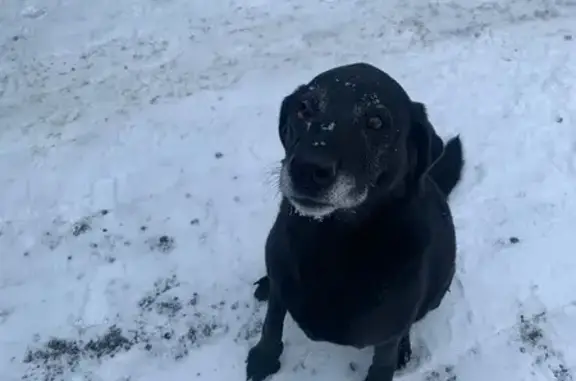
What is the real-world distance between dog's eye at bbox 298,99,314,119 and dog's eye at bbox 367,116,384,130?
22 cm

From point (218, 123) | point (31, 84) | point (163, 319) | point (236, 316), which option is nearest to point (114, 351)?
point (163, 319)

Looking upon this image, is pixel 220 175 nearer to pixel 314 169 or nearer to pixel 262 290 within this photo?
pixel 262 290

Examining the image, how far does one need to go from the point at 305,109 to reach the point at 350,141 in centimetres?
23

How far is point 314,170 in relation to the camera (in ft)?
8.54

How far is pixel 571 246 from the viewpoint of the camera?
427 cm

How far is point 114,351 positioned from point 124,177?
3.77 ft

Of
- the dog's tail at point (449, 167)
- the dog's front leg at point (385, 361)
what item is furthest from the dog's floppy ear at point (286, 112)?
the dog's front leg at point (385, 361)

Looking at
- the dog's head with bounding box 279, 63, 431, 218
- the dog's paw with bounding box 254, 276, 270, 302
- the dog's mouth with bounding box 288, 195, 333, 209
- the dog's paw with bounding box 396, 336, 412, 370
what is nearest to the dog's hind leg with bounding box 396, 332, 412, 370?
the dog's paw with bounding box 396, 336, 412, 370

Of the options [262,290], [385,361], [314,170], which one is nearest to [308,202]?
[314,170]

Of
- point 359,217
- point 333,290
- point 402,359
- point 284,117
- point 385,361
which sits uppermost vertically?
point 284,117

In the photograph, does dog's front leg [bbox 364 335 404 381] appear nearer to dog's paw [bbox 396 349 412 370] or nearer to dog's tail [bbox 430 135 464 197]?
dog's paw [bbox 396 349 412 370]

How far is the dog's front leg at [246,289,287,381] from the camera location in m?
3.56

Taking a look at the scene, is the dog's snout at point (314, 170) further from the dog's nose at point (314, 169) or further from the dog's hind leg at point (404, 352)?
the dog's hind leg at point (404, 352)

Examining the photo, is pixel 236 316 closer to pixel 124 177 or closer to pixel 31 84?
pixel 124 177
